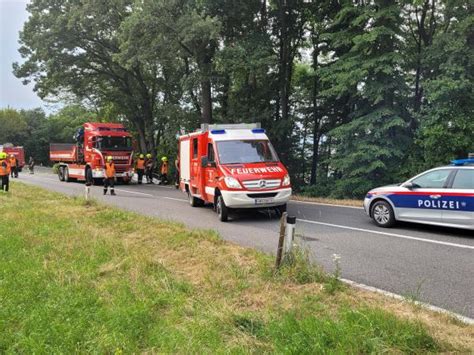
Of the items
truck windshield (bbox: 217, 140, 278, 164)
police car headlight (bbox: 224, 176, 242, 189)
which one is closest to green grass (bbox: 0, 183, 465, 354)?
police car headlight (bbox: 224, 176, 242, 189)

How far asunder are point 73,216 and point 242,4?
17.3 m

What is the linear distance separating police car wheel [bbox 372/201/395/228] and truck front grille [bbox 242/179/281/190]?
8.26ft

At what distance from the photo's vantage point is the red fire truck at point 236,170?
11375 millimetres

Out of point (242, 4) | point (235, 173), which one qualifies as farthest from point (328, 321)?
point (242, 4)

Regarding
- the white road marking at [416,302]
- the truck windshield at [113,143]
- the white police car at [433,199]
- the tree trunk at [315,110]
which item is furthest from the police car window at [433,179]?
the truck windshield at [113,143]

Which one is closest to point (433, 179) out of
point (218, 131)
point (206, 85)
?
point (218, 131)

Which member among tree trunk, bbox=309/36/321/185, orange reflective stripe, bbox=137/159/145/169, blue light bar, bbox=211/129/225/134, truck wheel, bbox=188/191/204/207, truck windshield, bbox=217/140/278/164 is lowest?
truck wheel, bbox=188/191/204/207

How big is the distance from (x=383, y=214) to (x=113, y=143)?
18.7m

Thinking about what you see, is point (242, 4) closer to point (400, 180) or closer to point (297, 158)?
point (297, 158)

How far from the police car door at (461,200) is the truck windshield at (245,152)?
4744 mm

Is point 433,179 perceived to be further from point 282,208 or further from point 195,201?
point 195,201

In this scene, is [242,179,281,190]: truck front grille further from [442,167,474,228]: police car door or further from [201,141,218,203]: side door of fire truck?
[442,167,474,228]: police car door

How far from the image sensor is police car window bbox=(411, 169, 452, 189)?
31.4 ft

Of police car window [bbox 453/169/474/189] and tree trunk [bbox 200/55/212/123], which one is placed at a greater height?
tree trunk [bbox 200/55/212/123]
